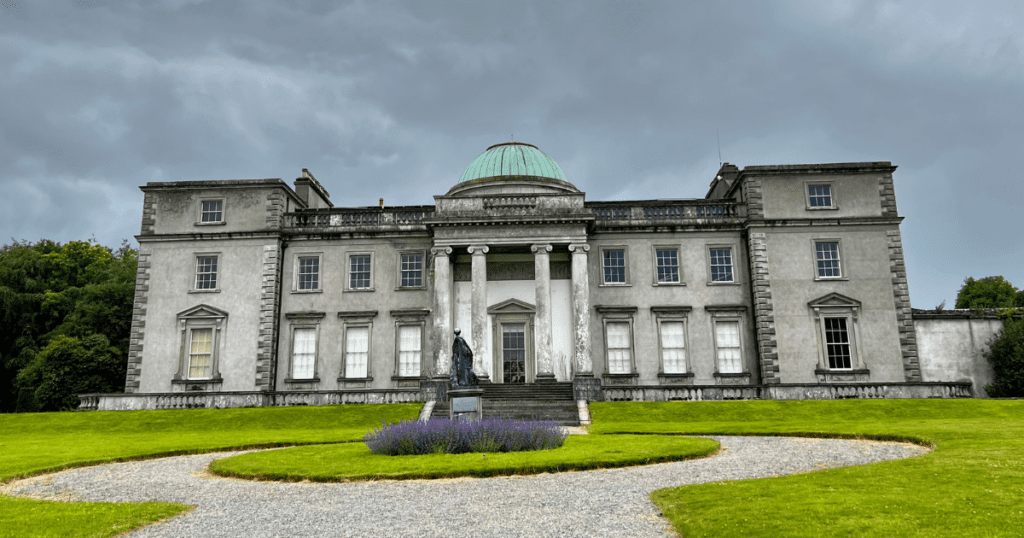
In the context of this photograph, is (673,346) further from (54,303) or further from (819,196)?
(54,303)

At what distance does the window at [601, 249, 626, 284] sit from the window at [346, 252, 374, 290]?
1031 centimetres

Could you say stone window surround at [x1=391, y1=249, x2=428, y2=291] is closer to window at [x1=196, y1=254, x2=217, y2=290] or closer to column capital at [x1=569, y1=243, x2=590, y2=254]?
column capital at [x1=569, y1=243, x2=590, y2=254]

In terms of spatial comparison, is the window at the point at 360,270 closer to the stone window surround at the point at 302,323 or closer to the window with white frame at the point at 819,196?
the stone window surround at the point at 302,323

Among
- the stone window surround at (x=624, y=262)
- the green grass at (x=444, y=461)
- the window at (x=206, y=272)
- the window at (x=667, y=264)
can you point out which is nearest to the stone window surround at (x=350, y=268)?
the window at (x=206, y=272)

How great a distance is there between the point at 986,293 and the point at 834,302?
2790cm

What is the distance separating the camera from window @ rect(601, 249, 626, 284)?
30719mm

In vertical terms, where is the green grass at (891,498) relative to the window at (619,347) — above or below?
below

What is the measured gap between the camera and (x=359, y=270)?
103 feet

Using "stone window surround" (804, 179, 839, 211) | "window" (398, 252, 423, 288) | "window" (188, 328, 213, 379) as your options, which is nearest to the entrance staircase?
"window" (398, 252, 423, 288)

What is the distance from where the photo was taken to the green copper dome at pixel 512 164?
34406mm

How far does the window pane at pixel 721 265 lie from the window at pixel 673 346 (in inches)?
105

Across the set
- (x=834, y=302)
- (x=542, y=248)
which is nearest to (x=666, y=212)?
Answer: (x=542, y=248)

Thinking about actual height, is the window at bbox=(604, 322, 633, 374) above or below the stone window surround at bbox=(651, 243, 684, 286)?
below

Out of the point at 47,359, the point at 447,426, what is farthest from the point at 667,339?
the point at 47,359
